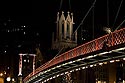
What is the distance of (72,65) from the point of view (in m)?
36.2

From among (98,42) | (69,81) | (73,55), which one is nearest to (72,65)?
(73,55)

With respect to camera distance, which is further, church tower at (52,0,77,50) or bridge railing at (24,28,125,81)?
church tower at (52,0,77,50)

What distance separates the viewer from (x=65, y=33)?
213ft

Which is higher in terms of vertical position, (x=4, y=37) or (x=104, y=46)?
(x=4, y=37)

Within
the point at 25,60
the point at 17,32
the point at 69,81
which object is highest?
the point at 17,32

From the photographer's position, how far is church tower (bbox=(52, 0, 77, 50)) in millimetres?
64156

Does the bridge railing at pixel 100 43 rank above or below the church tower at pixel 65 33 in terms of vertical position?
below

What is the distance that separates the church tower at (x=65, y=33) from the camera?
210 ft

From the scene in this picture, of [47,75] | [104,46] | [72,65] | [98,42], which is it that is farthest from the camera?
[47,75]

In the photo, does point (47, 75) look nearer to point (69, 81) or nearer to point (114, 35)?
point (69, 81)

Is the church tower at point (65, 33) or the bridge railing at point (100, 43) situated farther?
the church tower at point (65, 33)

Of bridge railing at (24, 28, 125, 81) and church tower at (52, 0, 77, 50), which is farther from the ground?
church tower at (52, 0, 77, 50)

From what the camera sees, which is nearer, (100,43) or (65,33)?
(100,43)

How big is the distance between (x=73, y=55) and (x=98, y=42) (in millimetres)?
5696
